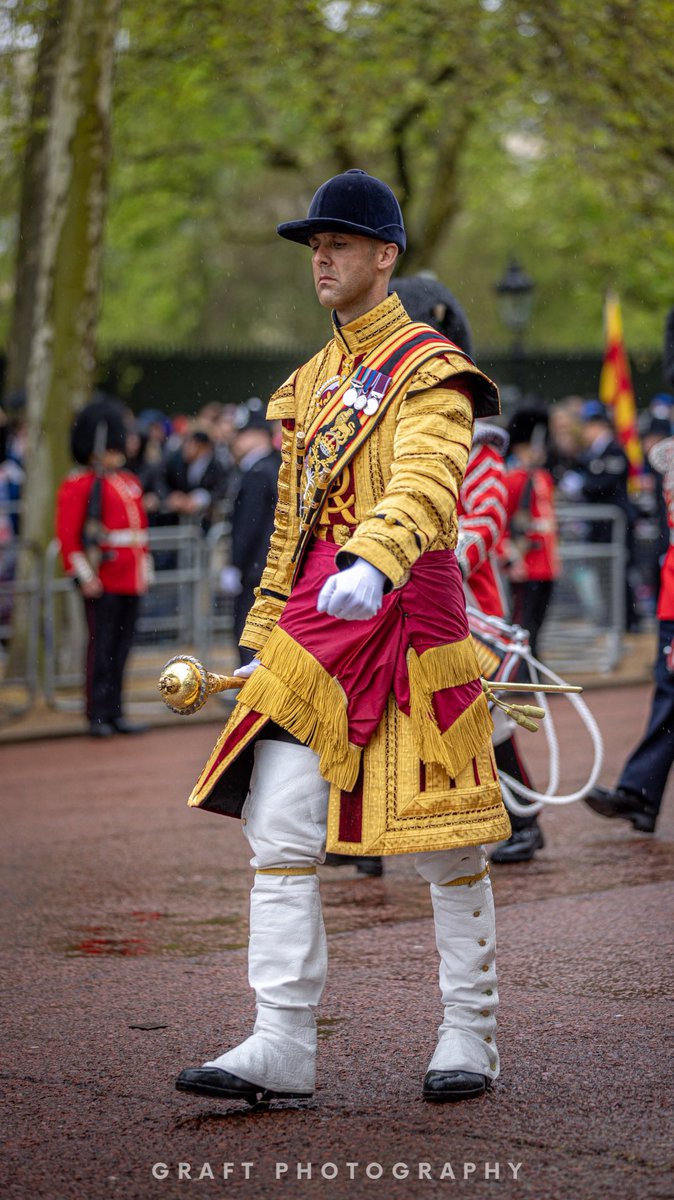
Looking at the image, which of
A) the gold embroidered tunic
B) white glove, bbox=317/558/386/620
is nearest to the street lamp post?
the gold embroidered tunic

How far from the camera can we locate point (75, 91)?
512 inches

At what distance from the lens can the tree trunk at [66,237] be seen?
13.0 metres

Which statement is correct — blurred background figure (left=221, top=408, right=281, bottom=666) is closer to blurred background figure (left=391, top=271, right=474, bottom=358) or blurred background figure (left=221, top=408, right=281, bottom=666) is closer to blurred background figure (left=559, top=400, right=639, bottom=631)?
blurred background figure (left=391, top=271, right=474, bottom=358)

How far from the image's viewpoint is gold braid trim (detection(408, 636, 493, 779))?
398cm

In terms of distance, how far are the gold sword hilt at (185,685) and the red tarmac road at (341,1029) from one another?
91 cm

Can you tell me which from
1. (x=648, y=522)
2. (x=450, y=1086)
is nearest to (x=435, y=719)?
(x=450, y=1086)

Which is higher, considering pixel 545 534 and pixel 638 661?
pixel 545 534

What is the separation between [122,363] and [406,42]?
6.38 meters

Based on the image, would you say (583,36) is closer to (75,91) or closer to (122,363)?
(75,91)

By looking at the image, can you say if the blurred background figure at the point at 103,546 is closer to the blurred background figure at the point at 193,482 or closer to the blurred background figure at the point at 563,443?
the blurred background figure at the point at 193,482

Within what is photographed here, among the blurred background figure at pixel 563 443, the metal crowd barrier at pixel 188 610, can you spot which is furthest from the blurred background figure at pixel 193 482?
the blurred background figure at pixel 563 443

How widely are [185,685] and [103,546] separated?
7.82 m

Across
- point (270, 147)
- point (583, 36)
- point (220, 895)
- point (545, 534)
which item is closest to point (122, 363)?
point (270, 147)

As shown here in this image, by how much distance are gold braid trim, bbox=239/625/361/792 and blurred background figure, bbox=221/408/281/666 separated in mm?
5958
